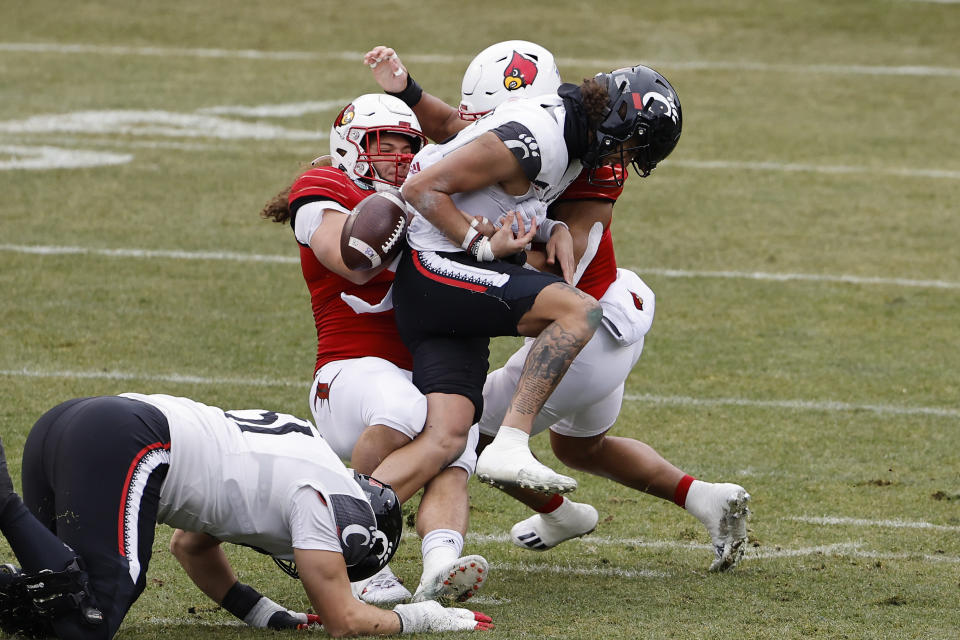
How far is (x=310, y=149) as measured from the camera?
1289cm

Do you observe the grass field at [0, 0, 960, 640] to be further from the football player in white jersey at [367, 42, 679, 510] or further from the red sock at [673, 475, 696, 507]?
the football player in white jersey at [367, 42, 679, 510]

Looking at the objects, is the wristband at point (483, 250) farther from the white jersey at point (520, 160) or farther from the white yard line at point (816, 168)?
the white yard line at point (816, 168)

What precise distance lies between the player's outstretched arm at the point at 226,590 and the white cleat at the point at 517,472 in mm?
705

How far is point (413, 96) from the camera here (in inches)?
230

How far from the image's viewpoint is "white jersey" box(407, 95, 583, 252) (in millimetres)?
4816

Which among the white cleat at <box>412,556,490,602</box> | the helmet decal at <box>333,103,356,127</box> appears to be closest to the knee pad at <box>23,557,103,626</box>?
the white cleat at <box>412,556,490,602</box>

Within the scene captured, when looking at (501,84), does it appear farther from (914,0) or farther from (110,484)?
(914,0)

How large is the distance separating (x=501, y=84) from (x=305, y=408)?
7.93 ft

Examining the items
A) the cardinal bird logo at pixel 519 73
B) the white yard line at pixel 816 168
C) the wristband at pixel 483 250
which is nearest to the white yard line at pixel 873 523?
the wristband at pixel 483 250

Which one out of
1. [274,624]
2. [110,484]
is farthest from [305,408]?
[110,484]

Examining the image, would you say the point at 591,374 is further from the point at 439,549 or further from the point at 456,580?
the point at 456,580

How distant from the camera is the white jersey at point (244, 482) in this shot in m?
4.08

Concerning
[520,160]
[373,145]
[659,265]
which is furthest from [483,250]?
[659,265]

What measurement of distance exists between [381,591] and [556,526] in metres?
0.86
